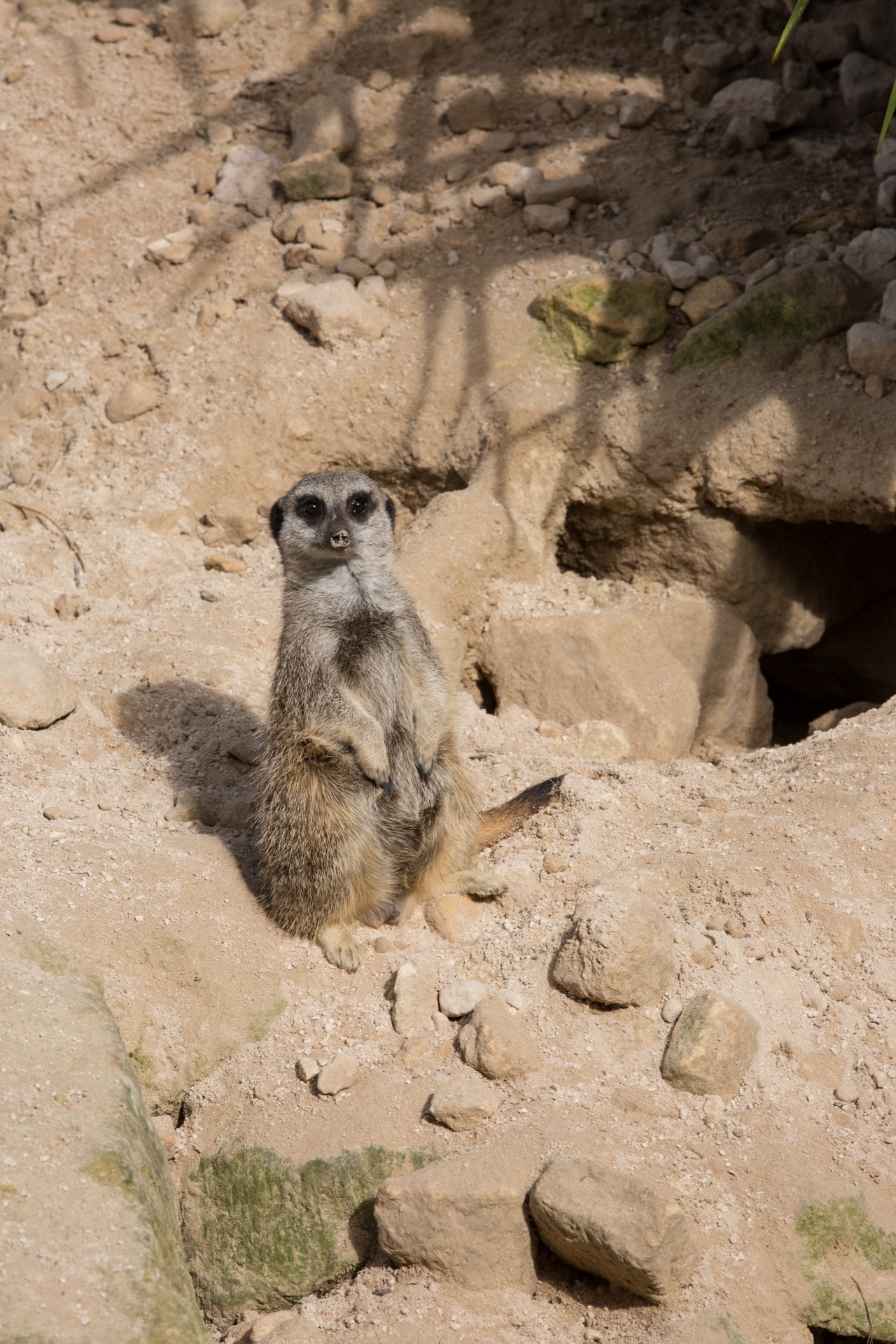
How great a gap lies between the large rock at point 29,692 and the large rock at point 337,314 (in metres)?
2.02

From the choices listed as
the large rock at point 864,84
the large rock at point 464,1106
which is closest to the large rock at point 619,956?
the large rock at point 464,1106

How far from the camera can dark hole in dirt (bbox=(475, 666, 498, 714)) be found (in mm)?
4215

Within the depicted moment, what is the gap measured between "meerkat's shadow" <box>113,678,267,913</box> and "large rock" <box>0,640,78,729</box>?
220mm

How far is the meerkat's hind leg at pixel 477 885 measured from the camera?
2.82 meters

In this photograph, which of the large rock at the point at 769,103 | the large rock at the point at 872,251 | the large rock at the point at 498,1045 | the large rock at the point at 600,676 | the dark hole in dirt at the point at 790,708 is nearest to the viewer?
the large rock at the point at 498,1045

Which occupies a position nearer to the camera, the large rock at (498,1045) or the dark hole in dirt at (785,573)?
the large rock at (498,1045)

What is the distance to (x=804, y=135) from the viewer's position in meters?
4.82

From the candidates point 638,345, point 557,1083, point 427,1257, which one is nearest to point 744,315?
point 638,345

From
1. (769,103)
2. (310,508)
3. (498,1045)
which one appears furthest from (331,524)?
(769,103)

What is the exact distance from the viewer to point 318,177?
16.2 ft

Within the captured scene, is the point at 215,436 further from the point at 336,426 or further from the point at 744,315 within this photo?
the point at 744,315

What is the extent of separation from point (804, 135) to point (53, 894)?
443cm

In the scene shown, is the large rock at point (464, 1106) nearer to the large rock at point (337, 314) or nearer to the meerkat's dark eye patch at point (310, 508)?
the meerkat's dark eye patch at point (310, 508)

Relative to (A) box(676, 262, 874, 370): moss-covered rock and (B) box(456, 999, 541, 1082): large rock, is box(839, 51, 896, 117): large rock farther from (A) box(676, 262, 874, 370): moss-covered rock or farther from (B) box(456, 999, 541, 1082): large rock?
(B) box(456, 999, 541, 1082): large rock
